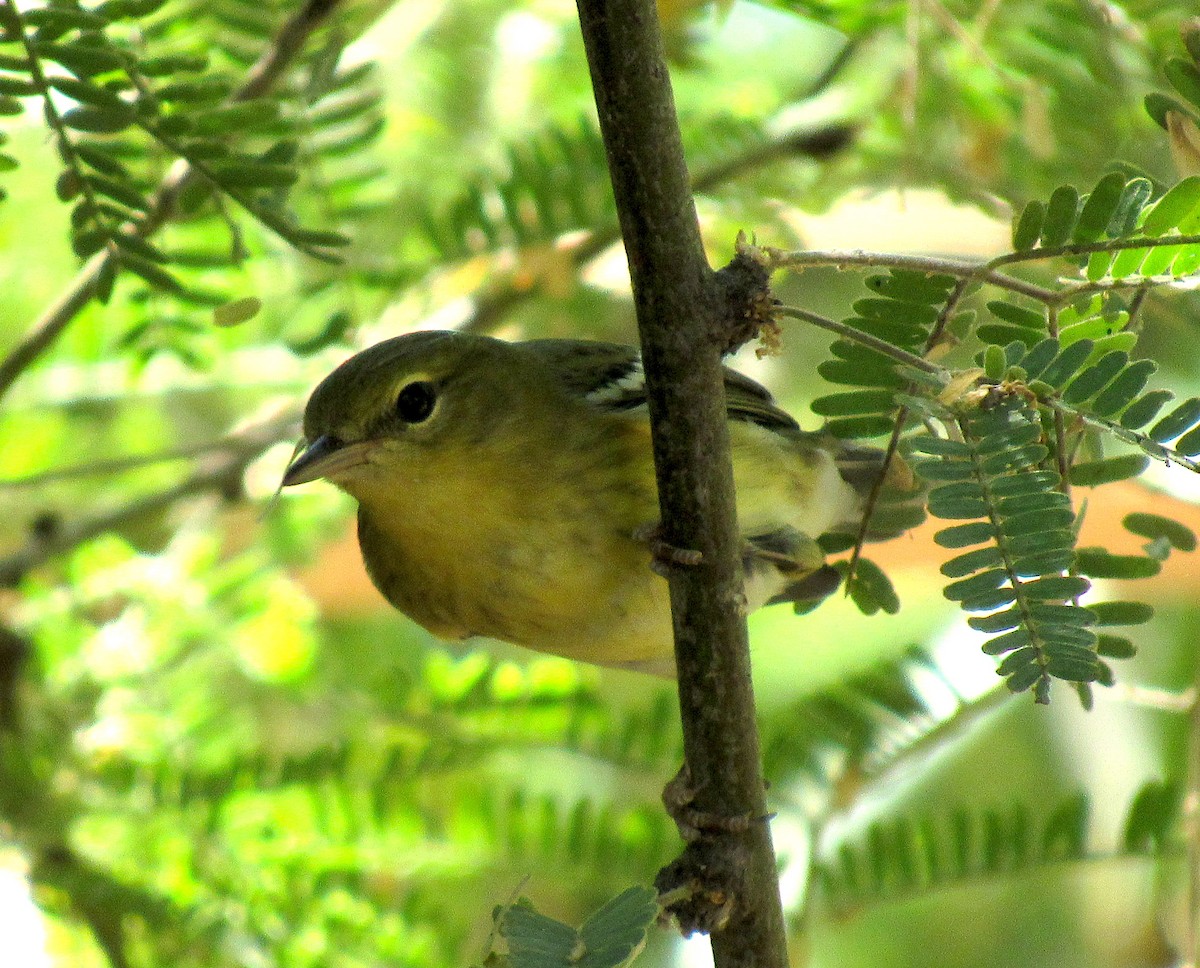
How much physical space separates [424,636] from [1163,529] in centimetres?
259

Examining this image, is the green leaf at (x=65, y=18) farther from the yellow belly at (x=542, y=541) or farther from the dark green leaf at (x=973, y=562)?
the dark green leaf at (x=973, y=562)

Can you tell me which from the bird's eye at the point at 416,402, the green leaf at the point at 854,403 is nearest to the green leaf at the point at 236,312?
the bird's eye at the point at 416,402

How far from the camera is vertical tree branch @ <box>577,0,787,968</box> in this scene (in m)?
1.42

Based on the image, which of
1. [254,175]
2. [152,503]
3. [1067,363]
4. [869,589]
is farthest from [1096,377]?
[152,503]

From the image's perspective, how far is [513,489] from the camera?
2535 mm

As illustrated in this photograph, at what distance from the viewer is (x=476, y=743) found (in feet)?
9.77

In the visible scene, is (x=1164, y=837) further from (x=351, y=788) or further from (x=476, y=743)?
(x=351, y=788)

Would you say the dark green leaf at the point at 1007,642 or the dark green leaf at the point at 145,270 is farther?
the dark green leaf at the point at 145,270

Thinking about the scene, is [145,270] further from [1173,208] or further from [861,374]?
[1173,208]

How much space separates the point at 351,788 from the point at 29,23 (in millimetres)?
1706

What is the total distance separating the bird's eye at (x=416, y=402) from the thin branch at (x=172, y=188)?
0.54 meters

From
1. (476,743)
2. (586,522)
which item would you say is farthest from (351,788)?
(586,522)

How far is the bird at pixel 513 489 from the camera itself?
248cm

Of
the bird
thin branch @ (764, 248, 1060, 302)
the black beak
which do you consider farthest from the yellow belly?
thin branch @ (764, 248, 1060, 302)
